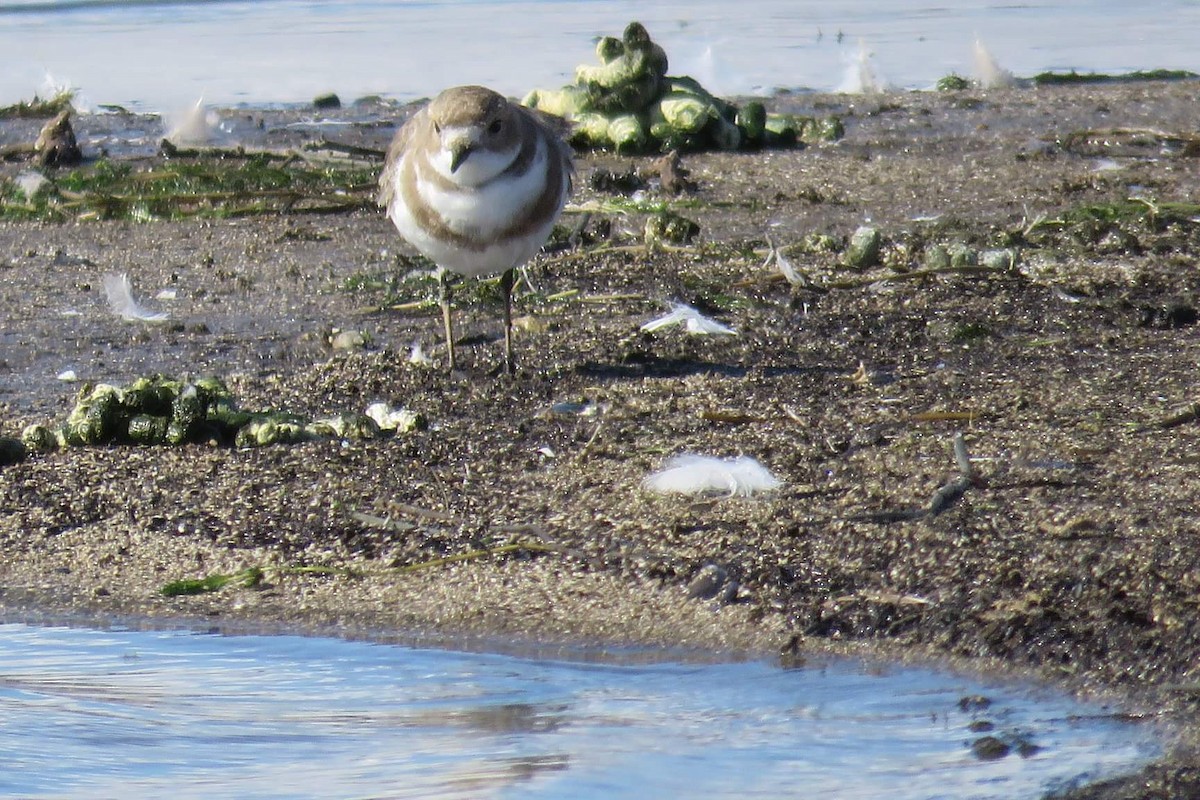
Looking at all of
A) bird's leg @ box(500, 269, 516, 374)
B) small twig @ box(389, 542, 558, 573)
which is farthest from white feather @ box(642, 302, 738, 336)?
small twig @ box(389, 542, 558, 573)

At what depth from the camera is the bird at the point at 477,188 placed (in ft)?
17.7

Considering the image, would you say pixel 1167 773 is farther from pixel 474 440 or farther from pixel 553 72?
pixel 553 72

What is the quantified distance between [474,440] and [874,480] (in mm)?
1131

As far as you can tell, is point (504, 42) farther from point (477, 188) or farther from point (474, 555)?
point (474, 555)

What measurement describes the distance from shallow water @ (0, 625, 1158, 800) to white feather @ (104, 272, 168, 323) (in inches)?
120

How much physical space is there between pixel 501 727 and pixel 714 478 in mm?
1157

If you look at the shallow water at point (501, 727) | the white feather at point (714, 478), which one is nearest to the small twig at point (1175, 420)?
the white feather at point (714, 478)

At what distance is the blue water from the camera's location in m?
13.1

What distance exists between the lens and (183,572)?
404 centimetres

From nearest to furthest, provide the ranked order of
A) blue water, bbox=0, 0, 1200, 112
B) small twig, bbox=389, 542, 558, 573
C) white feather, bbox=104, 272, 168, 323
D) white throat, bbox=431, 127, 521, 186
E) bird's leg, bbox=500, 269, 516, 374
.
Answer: small twig, bbox=389, 542, 558, 573, white throat, bbox=431, 127, 521, 186, bird's leg, bbox=500, 269, 516, 374, white feather, bbox=104, 272, 168, 323, blue water, bbox=0, 0, 1200, 112

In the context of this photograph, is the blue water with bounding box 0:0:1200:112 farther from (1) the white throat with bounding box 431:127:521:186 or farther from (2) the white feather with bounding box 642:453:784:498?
(2) the white feather with bounding box 642:453:784:498

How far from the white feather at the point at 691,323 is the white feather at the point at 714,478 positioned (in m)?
1.56

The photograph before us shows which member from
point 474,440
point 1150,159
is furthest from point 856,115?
point 474,440

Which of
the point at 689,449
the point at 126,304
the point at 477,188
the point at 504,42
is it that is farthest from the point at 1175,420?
the point at 504,42
